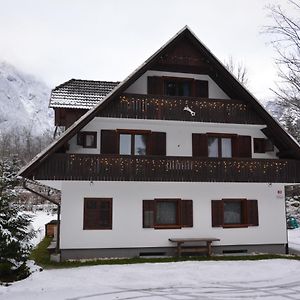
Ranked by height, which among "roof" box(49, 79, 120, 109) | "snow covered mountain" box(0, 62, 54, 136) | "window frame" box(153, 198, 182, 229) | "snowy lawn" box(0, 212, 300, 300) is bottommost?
"snowy lawn" box(0, 212, 300, 300)

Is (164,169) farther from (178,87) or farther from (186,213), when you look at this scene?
(178,87)

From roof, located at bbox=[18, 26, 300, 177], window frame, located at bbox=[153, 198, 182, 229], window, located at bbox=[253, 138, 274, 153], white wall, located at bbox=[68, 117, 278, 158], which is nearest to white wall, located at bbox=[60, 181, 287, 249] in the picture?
window frame, located at bbox=[153, 198, 182, 229]

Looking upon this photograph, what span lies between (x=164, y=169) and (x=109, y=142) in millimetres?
2507

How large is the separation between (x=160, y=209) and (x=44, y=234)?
34.1ft

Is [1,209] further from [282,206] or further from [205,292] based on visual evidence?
[282,206]

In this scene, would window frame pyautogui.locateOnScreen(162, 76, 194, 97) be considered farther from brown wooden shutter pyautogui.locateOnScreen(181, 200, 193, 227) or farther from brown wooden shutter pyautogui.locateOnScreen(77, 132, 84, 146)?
brown wooden shutter pyautogui.locateOnScreen(181, 200, 193, 227)

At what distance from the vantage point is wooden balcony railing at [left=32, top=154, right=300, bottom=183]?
15375mm

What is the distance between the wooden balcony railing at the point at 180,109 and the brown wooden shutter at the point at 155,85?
3.12 feet

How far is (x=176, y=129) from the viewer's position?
17719mm

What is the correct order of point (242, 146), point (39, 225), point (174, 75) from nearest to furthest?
A: point (174, 75) → point (242, 146) → point (39, 225)

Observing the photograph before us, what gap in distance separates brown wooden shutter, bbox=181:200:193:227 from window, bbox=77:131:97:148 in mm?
4330

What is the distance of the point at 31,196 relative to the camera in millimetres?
49375

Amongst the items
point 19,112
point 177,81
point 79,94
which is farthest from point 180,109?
point 19,112

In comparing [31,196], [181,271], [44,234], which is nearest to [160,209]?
[181,271]
